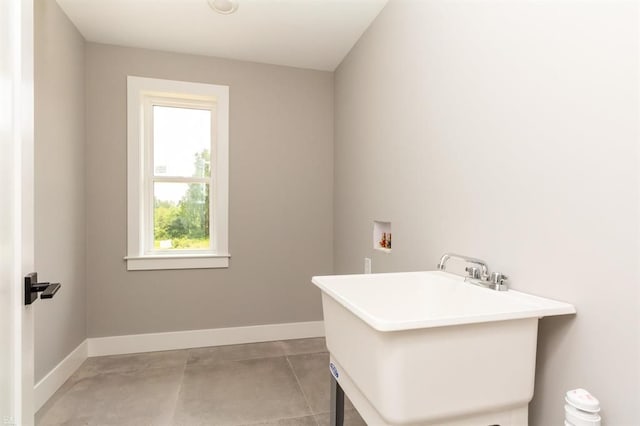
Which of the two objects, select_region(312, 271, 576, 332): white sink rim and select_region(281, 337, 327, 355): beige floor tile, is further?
select_region(281, 337, 327, 355): beige floor tile

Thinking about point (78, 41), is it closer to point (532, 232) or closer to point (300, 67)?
point (300, 67)

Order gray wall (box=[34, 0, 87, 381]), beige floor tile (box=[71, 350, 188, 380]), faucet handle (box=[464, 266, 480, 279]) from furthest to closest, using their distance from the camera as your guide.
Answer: beige floor tile (box=[71, 350, 188, 380]) → gray wall (box=[34, 0, 87, 381]) → faucet handle (box=[464, 266, 480, 279])

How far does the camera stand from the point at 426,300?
4.35 feet

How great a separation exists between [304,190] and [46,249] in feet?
6.12

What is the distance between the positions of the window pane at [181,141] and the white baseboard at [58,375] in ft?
4.78

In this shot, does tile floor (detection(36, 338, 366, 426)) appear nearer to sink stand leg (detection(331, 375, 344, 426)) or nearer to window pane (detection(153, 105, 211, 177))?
sink stand leg (detection(331, 375, 344, 426))

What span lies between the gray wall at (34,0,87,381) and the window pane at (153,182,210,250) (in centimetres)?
53

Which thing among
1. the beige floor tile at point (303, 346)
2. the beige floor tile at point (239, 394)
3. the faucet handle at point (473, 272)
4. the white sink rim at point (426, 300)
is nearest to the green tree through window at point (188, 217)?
the beige floor tile at point (239, 394)

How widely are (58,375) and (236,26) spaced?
8.50 feet

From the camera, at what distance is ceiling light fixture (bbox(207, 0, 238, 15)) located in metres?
2.04

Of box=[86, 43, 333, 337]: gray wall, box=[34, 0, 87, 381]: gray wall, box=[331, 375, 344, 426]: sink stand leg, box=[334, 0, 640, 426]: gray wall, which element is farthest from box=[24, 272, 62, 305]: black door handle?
box=[86, 43, 333, 337]: gray wall

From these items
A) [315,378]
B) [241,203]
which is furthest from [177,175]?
[315,378]

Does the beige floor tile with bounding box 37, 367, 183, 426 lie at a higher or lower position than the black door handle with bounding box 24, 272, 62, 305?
lower

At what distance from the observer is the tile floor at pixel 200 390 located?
1.75m
